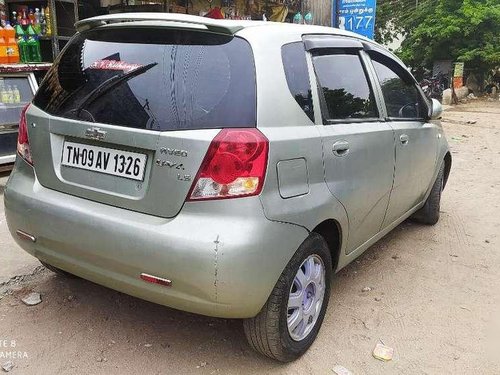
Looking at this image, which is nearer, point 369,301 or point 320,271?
point 320,271

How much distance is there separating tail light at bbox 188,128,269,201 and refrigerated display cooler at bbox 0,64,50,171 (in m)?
3.55

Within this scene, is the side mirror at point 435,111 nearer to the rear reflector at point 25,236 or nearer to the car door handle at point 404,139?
the car door handle at point 404,139

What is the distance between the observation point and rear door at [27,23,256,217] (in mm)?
2121

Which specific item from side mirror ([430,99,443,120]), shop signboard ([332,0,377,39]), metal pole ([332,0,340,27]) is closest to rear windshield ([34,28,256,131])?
side mirror ([430,99,443,120])

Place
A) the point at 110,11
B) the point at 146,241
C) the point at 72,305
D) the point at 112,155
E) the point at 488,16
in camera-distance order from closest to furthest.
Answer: the point at 146,241 < the point at 112,155 < the point at 72,305 < the point at 110,11 < the point at 488,16

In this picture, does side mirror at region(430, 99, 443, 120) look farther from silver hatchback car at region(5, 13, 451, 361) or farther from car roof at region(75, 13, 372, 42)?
car roof at region(75, 13, 372, 42)

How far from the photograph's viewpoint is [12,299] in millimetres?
3033

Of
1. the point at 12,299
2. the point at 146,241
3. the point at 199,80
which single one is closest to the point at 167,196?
the point at 146,241

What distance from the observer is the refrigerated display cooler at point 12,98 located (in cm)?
490

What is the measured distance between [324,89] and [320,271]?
39.5 inches

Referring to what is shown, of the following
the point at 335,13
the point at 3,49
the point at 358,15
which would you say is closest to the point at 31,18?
the point at 3,49

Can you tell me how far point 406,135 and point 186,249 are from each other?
2096 mm

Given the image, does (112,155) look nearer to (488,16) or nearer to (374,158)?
(374,158)

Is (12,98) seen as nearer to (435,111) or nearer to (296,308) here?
(296,308)
